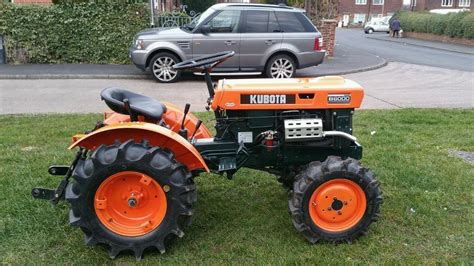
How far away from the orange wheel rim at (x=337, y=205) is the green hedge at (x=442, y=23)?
2863cm

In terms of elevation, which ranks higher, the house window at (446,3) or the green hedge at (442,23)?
the house window at (446,3)

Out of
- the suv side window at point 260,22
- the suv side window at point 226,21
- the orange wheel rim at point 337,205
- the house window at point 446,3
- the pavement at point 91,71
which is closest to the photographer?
the orange wheel rim at point 337,205

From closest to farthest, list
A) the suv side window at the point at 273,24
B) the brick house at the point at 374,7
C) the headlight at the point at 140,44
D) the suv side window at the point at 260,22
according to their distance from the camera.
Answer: the headlight at the point at 140,44
the suv side window at the point at 260,22
the suv side window at the point at 273,24
the brick house at the point at 374,7

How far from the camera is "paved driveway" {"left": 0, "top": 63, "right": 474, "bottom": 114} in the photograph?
8812 millimetres

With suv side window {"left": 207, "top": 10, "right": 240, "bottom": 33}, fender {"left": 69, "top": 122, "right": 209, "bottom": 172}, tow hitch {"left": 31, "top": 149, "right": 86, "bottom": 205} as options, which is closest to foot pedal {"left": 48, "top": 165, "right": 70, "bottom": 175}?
tow hitch {"left": 31, "top": 149, "right": 86, "bottom": 205}

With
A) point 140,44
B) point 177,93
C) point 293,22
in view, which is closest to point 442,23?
point 293,22

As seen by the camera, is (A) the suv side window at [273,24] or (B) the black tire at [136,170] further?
(A) the suv side window at [273,24]

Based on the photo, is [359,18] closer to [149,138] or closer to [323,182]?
[323,182]

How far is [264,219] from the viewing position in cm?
398

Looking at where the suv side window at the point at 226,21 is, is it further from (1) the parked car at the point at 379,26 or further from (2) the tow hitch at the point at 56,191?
(1) the parked car at the point at 379,26

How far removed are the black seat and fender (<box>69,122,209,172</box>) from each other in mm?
213

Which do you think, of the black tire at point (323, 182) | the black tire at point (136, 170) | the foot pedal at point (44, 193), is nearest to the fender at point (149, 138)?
the black tire at point (136, 170)

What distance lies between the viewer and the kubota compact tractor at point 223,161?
3.27 metres

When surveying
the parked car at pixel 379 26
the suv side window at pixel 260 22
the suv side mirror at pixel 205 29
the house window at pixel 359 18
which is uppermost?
the suv side window at pixel 260 22
